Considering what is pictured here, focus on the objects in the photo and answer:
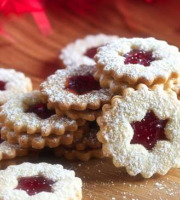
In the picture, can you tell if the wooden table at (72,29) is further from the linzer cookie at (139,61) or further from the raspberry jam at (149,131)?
the raspberry jam at (149,131)

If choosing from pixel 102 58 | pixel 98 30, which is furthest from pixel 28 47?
pixel 102 58

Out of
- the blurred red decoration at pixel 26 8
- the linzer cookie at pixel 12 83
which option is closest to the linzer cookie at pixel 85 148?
the linzer cookie at pixel 12 83

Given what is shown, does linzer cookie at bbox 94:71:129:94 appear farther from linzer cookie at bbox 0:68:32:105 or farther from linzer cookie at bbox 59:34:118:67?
linzer cookie at bbox 59:34:118:67

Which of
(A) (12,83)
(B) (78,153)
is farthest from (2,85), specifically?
(B) (78,153)

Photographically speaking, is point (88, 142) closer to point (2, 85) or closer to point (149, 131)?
point (149, 131)

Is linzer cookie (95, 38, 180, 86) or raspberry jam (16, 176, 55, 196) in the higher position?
linzer cookie (95, 38, 180, 86)

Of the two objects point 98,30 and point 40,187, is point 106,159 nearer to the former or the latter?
point 40,187

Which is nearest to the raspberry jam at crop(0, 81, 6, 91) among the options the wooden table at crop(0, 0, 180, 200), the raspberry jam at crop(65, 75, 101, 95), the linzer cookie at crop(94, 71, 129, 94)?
the wooden table at crop(0, 0, 180, 200)
